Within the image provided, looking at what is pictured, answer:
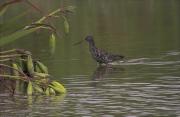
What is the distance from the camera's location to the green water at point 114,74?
45.2ft

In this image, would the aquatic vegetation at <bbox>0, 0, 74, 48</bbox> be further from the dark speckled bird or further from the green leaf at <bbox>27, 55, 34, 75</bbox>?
the dark speckled bird

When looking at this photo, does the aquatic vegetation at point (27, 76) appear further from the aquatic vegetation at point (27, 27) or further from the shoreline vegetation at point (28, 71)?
the aquatic vegetation at point (27, 27)

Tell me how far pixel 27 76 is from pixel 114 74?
11.4 feet

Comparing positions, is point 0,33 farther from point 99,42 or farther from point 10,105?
point 99,42

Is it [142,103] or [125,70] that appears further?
[125,70]

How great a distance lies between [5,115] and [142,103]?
2380mm

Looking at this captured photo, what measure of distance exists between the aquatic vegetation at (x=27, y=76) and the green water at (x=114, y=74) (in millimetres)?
290

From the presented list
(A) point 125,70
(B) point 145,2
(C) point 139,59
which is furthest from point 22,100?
(B) point 145,2

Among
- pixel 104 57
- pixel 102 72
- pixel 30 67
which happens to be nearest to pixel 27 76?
pixel 30 67

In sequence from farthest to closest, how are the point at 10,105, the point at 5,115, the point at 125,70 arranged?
1. the point at 125,70
2. the point at 10,105
3. the point at 5,115

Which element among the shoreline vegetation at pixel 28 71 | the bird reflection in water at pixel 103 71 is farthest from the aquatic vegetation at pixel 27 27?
the bird reflection in water at pixel 103 71

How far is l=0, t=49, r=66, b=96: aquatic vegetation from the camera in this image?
606 inches

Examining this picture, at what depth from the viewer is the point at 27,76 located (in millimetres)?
15484

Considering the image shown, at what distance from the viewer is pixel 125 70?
62.5 feet
